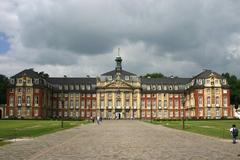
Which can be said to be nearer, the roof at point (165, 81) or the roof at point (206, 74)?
the roof at point (206, 74)

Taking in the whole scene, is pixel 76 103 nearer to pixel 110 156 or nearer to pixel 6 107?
pixel 6 107

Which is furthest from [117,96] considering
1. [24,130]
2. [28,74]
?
[24,130]

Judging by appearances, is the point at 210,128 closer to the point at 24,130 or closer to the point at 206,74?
the point at 24,130

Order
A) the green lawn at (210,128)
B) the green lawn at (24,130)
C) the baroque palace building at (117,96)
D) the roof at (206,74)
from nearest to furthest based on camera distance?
the green lawn at (24,130)
the green lawn at (210,128)
the roof at (206,74)
the baroque palace building at (117,96)

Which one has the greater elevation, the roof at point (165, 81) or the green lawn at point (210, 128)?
the roof at point (165, 81)

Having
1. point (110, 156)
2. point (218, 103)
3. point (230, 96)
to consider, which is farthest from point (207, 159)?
point (230, 96)

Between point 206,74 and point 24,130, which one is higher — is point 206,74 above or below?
above

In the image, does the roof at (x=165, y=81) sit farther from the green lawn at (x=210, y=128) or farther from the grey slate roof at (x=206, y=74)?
the green lawn at (x=210, y=128)

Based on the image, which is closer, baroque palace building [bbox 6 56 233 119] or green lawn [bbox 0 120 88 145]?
green lawn [bbox 0 120 88 145]

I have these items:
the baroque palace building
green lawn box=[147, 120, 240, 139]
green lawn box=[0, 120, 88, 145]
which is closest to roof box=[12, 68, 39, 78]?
the baroque palace building

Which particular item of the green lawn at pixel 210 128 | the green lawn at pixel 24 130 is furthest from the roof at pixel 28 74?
the green lawn at pixel 210 128

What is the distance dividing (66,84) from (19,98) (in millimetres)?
20869

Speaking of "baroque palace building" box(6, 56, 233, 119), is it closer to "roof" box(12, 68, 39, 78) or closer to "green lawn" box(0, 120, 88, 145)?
"roof" box(12, 68, 39, 78)

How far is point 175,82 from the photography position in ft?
469
